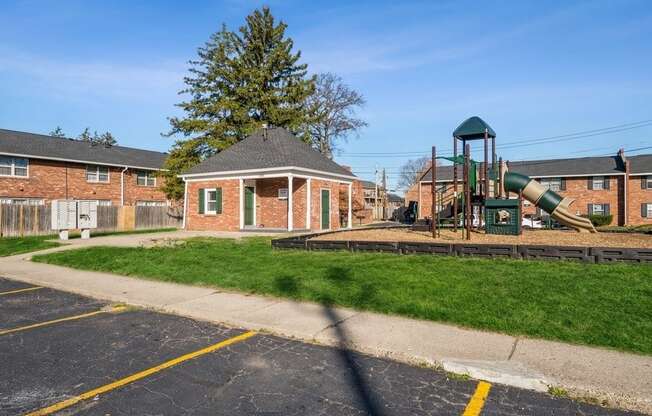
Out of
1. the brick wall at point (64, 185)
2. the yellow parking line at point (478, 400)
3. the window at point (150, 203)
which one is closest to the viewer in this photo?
the yellow parking line at point (478, 400)

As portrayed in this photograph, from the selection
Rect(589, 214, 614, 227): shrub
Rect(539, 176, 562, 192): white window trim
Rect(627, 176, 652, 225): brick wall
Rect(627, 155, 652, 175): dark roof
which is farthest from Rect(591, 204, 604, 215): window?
Rect(627, 155, 652, 175): dark roof

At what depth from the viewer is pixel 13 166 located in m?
26.2

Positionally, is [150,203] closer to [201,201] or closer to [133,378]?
[201,201]

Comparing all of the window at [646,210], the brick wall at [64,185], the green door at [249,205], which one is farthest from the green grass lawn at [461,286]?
the window at [646,210]

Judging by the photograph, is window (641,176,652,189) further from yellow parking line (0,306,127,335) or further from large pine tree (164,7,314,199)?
yellow parking line (0,306,127,335)

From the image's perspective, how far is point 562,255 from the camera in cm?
921

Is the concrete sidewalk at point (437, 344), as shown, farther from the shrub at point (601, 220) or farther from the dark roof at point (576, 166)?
the shrub at point (601, 220)

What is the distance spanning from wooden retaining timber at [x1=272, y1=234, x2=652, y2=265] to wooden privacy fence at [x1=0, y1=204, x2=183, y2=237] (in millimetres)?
17175

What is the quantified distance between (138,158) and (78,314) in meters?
31.2

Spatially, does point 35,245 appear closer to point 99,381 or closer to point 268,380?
point 99,381

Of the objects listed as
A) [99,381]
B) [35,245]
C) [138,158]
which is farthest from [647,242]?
[138,158]

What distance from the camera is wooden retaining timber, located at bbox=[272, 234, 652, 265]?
8688 mm

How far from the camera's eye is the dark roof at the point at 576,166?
1575 inches

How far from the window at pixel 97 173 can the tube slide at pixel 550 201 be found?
91.5 ft
